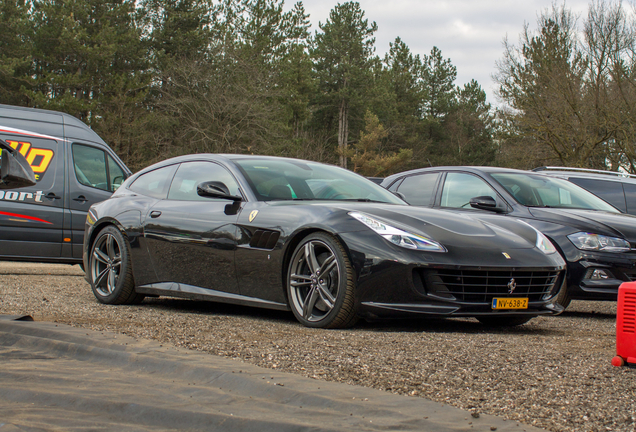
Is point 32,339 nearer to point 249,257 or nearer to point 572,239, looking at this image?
point 249,257

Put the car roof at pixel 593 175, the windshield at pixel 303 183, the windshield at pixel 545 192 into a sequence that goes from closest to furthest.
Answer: the windshield at pixel 303 183, the windshield at pixel 545 192, the car roof at pixel 593 175

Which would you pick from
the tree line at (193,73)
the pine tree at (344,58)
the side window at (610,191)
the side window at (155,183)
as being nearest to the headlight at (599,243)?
the side window at (610,191)

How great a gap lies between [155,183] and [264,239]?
1999mm

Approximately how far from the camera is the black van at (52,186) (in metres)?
9.95

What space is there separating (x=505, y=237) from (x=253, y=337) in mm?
2162

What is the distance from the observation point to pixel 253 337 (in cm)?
435

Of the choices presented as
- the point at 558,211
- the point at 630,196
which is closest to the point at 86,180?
the point at 558,211

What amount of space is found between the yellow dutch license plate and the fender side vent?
167 centimetres

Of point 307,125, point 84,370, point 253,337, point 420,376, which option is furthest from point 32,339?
point 307,125

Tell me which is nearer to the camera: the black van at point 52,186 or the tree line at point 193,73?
the black van at point 52,186

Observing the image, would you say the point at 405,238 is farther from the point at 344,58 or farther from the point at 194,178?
the point at 344,58

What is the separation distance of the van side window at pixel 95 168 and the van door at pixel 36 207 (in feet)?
0.87

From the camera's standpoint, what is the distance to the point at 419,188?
854 centimetres

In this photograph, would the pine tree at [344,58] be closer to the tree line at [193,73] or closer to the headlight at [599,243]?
the tree line at [193,73]
